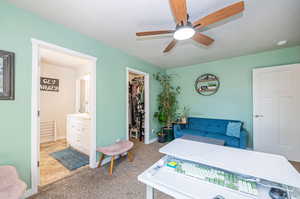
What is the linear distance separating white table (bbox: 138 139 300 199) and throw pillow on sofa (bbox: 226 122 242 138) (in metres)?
1.84

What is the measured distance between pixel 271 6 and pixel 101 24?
2.28 metres

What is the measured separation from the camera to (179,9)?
1.21m

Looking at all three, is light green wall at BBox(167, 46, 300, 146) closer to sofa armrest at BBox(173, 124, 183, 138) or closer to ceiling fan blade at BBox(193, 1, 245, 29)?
sofa armrest at BBox(173, 124, 183, 138)

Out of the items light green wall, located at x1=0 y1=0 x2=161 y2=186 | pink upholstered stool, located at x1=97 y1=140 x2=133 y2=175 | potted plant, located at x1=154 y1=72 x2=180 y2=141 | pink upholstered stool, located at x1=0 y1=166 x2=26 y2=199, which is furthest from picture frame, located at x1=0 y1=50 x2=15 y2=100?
potted plant, located at x1=154 y1=72 x2=180 y2=141

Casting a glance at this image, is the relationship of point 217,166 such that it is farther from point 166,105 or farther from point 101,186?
point 166,105

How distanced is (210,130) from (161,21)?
2898 mm

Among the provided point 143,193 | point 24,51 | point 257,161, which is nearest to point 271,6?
point 257,161

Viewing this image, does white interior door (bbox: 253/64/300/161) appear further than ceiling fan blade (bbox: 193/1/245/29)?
Yes

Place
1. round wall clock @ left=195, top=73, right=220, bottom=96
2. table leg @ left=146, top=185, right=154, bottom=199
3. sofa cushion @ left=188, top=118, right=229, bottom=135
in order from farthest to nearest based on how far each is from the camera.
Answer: round wall clock @ left=195, top=73, right=220, bottom=96, sofa cushion @ left=188, top=118, right=229, bottom=135, table leg @ left=146, top=185, right=154, bottom=199

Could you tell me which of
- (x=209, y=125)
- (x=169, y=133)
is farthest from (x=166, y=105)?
(x=209, y=125)

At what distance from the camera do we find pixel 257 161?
108 cm

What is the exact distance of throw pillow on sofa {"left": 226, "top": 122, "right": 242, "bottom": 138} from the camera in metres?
2.81

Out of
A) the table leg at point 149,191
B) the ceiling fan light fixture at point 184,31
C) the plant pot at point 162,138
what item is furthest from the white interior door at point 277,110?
the table leg at point 149,191

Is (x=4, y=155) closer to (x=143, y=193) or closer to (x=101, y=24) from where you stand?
(x=143, y=193)
